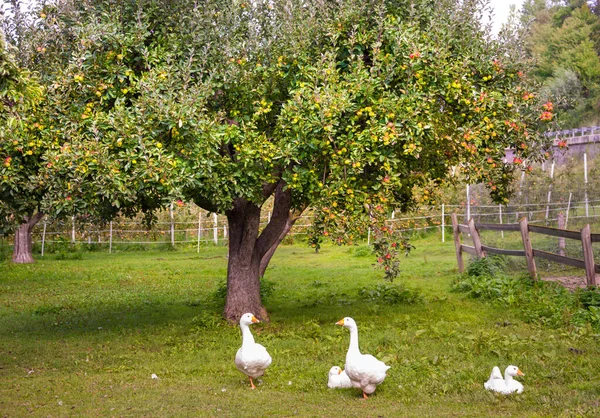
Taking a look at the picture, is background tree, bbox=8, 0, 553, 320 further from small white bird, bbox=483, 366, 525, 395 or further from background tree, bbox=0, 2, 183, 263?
small white bird, bbox=483, 366, 525, 395

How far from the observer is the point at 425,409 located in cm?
940

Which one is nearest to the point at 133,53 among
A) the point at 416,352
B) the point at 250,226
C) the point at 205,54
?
the point at 205,54

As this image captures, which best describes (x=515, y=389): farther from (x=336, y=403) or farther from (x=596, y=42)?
(x=596, y=42)

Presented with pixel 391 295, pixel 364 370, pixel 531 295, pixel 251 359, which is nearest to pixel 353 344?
pixel 364 370

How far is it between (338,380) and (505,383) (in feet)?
7.69

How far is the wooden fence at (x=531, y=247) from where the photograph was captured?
1456cm

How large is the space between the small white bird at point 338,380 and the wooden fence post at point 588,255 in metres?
6.29

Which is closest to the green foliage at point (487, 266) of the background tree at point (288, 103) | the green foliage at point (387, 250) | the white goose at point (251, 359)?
the background tree at point (288, 103)

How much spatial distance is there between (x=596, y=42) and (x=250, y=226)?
68762mm

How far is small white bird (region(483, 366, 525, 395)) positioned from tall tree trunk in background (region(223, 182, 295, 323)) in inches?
303

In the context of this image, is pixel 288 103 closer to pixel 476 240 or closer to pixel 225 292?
pixel 225 292

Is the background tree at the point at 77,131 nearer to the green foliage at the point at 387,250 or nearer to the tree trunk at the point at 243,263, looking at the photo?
the tree trunk at the point at 243,263

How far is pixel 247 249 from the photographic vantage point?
16.9 meters

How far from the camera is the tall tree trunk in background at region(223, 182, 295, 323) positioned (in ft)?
55.3
